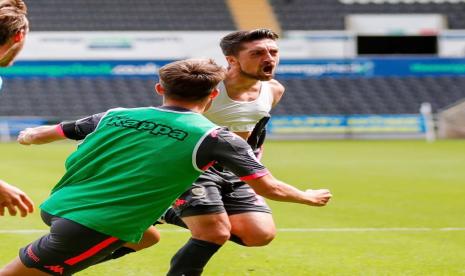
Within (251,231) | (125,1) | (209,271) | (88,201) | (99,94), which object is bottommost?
(99,94)

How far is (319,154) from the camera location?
2545 centimetres

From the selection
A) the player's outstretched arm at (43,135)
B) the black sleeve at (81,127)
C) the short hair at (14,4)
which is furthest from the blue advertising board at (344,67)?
the short hair at (14,4)

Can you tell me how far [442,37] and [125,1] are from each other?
1313 centimetres

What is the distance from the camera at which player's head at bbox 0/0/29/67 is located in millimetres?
4488

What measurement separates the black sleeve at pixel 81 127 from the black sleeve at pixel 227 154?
3.28ft

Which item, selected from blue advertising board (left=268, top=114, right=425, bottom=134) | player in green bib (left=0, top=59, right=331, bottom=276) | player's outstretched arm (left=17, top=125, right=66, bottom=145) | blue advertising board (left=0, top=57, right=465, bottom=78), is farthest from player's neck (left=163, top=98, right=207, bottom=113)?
blue advertising board (left=0, top=57, right=465, bottom=78)

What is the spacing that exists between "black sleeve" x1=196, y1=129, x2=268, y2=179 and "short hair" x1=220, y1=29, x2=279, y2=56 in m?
2.39

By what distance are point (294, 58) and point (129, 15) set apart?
283 inches

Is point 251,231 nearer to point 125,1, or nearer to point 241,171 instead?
point 241,171

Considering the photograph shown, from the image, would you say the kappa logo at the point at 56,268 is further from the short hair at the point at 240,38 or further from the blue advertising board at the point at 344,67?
the blue advertising board at the point at 344,67

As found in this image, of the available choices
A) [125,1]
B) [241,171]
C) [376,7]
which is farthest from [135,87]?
[241,171]

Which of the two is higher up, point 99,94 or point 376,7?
point 376,7

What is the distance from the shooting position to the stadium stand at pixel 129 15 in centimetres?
3909

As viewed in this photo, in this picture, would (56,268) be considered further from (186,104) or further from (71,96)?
(71,96)
